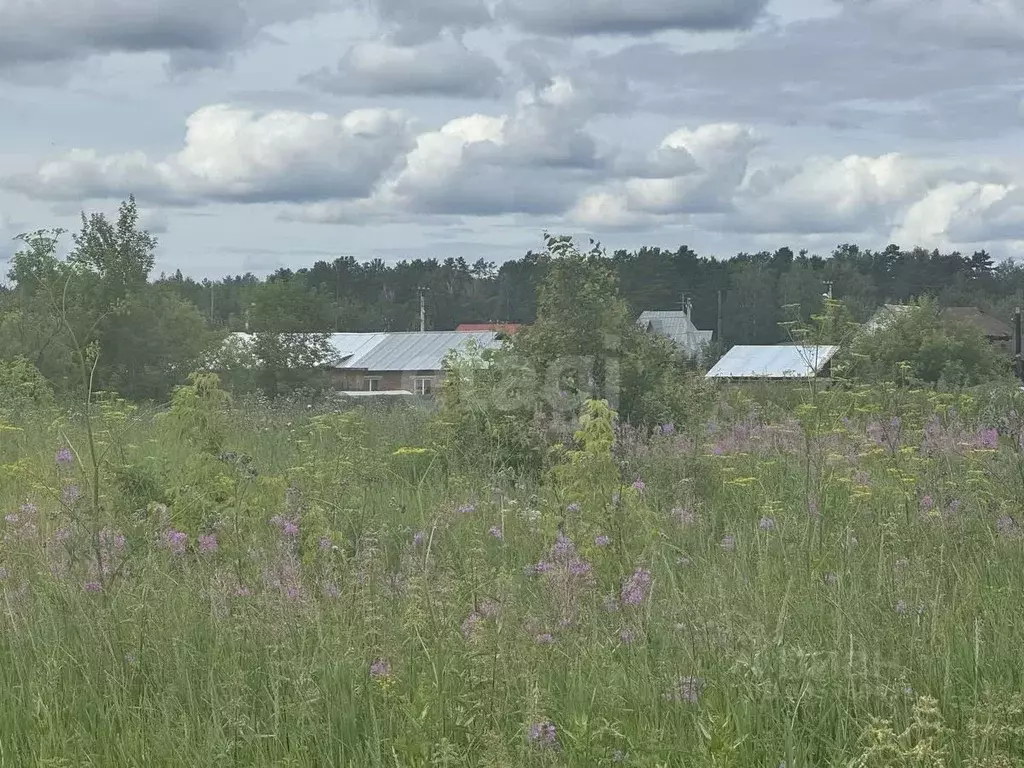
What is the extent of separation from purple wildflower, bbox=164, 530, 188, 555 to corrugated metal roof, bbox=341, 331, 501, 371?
59612 millimetres

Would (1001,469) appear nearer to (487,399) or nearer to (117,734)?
(487,399)

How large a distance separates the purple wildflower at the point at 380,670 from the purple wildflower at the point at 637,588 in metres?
1.06

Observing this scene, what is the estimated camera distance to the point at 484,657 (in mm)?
3004

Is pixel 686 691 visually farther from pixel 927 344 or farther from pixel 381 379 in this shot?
pixel 381 379

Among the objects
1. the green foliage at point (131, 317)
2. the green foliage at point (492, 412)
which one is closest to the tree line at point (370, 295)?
the green foliage at point (131, 317)

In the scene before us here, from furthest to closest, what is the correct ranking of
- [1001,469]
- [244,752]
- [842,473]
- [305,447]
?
[305,447]
[842,473]
[1001,469]
[244,752]

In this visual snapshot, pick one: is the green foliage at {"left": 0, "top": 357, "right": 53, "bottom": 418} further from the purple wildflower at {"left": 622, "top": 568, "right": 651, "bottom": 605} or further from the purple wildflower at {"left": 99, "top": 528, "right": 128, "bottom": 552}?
the purple wildflower at {"left": 622, "top": 568, "right": 651, "bottom": 605}

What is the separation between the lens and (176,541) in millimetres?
4816

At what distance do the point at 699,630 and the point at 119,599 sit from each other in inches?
79.9

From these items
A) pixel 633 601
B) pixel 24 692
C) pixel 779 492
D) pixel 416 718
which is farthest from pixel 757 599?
pixel 779 492

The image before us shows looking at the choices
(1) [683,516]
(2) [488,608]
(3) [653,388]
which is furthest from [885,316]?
(2) [488,608]

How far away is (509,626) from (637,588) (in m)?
1.11

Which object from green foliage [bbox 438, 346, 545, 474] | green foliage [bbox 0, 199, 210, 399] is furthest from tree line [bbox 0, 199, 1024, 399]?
green foliage [bbox 438, 346, 545, 474]

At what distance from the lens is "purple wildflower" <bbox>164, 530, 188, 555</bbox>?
478cm
